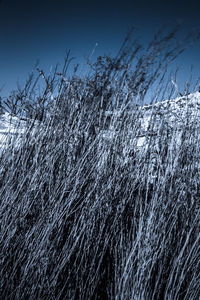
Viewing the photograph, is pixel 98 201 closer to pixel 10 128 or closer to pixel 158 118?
pixel 158 118

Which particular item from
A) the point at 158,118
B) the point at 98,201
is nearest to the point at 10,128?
the point at 98,201

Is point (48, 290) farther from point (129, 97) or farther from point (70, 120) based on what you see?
point (129, 97)

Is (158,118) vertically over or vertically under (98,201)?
over

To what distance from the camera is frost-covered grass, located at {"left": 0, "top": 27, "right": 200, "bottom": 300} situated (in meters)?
0.92

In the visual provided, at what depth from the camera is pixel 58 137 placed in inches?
48.4

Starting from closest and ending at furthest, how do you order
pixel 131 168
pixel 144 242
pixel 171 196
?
pixel 144 242, pixel 171 196, pixel 131 168

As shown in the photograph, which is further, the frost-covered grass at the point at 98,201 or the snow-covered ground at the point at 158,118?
the snow-covered ground at the point at 158,118

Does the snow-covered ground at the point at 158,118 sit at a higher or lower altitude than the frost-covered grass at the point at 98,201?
higher

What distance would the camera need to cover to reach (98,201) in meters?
1.02

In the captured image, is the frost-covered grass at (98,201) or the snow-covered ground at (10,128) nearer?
the frost-covered grass at (98,201)

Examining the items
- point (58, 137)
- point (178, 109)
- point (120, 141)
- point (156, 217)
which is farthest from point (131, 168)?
point (178, 109)

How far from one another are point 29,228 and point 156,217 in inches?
29.1

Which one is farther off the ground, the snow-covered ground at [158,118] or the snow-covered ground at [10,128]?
the snow-covered ground at [158,118]

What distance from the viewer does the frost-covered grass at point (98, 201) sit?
3.03ft
